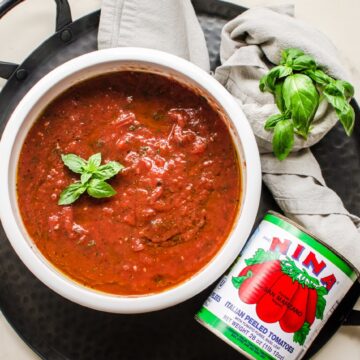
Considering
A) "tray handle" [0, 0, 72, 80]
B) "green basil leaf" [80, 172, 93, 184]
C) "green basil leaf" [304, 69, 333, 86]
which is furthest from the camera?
"tray handle" [0, 0, 72, 80]

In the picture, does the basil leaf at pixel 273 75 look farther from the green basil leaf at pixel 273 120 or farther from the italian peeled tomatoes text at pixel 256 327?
the italian peeled tomatoes text at pixel 256 327

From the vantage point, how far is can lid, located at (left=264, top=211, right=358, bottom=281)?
145 centimetres

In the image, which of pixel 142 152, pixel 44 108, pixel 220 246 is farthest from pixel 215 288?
pixel 44 108

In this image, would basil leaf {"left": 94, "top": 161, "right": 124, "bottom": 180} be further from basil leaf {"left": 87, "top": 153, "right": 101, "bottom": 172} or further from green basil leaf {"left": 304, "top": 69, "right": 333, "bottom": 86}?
green basil leaf {"left": 304, "top": 69, "right": 333, "bottom": 86}

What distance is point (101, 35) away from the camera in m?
1.64

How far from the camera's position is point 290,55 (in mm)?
1522

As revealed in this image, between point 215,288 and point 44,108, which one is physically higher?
point 44,108

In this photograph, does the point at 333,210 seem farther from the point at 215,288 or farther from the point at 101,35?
the point at 101,35

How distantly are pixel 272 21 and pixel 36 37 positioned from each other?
0.74 m

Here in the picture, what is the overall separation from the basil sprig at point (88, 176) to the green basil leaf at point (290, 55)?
53 centimetres

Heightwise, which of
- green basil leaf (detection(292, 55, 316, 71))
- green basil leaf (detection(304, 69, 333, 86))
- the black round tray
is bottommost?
the black round tray

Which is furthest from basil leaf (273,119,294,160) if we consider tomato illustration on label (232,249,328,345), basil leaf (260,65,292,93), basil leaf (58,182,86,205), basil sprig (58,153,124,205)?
basil leaf (58,182,86,205)

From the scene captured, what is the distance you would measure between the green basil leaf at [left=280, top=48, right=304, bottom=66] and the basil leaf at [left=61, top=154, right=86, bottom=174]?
60cm

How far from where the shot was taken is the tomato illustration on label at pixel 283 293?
56.9 inches
